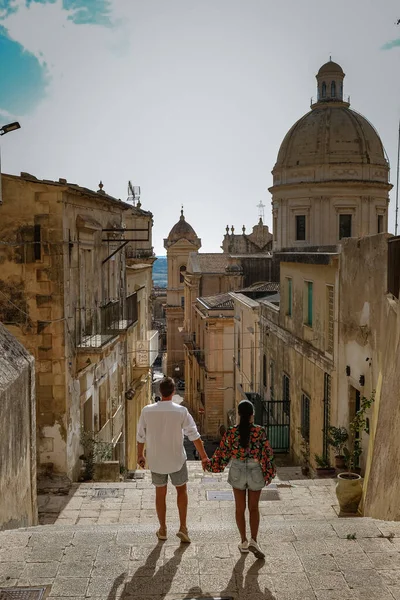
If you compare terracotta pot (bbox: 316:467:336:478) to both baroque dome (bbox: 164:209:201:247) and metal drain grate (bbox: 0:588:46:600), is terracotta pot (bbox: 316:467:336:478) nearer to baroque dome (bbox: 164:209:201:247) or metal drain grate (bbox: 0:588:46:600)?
metal drain grate (bbox: 0:588:46:600)

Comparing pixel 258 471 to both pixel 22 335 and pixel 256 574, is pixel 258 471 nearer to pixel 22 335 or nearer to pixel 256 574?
pixel 256 574

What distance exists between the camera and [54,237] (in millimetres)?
12531

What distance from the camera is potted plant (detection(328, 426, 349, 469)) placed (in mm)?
12398

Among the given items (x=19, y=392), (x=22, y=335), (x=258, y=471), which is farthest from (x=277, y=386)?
(x=258, y=471)

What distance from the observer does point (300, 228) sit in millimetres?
32219

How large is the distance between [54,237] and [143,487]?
5449mm

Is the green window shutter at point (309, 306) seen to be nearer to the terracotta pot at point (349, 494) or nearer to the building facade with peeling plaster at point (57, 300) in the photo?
the building facade with peeling plaster at point (57, 300)

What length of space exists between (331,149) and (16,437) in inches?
1076

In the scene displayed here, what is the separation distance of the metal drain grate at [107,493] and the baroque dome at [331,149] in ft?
74.9

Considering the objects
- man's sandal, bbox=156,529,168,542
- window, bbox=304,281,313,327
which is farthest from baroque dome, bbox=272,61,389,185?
man's sandal, bbox=156,529,168,542

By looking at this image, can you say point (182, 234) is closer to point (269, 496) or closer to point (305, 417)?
point (305, 417)

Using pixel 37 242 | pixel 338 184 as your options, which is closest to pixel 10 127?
pixel 37 242

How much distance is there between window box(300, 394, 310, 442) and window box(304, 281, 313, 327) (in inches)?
78.4

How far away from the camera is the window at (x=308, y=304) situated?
1588 centimetres
